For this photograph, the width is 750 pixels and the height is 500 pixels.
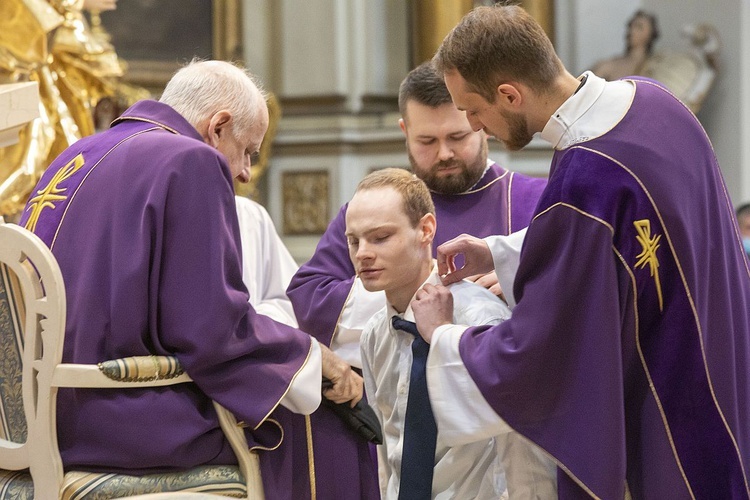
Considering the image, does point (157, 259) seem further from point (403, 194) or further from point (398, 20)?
point (398, 20)

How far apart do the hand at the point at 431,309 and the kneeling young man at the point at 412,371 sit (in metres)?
0.05

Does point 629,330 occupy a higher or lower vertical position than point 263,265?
higher

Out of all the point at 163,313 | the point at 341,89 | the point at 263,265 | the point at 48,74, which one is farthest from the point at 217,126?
the point at 341,89

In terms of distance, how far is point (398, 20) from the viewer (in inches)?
336

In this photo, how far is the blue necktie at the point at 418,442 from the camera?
2855 millimetres

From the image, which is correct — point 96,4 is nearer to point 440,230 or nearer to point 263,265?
point 263,265

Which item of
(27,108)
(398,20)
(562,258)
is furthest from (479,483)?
(398,20)

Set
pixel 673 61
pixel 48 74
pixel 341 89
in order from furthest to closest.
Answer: pixel 673 61 < pixel 341 89 < pixel 48 74

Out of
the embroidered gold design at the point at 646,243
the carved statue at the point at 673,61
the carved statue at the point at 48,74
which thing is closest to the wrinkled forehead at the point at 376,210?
the embroidered gold design at the point at 646,243

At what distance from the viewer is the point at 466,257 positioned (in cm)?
309

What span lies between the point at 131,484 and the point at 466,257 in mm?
1029

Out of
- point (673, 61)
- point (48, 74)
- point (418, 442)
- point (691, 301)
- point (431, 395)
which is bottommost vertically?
point (418, 442)

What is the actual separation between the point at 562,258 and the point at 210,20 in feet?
22.0

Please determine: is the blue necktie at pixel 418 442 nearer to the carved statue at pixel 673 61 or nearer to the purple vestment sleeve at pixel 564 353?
the purple vestment sleeve at pixel 564 353
